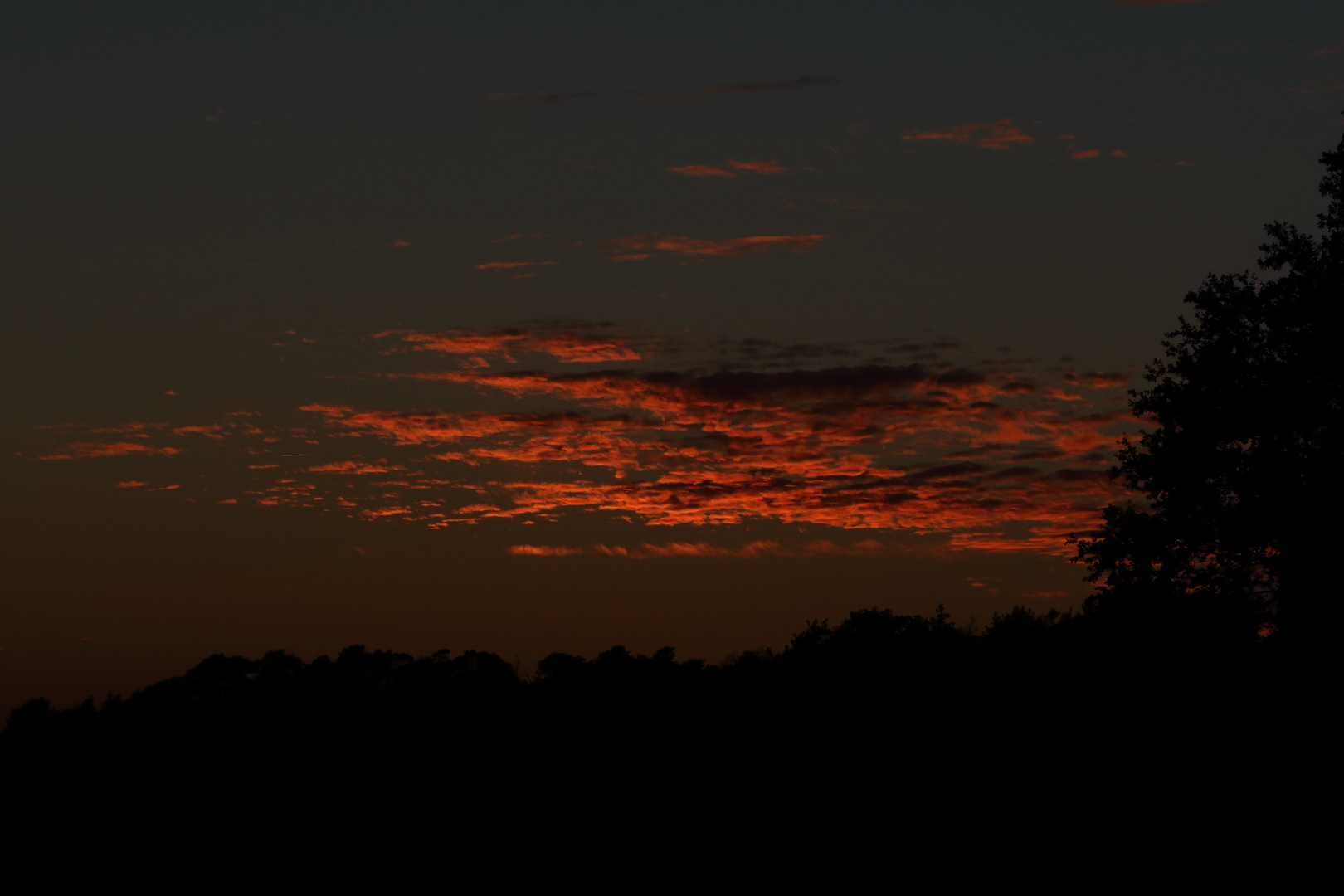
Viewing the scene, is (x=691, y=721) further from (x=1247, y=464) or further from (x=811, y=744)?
(x=1247, y=464)

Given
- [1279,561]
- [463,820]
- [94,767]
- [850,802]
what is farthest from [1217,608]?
[94,767]

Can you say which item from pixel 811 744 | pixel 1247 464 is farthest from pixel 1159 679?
pixel 811 744

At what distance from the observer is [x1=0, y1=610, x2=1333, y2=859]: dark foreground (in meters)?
35.1

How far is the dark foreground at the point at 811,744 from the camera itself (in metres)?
35.1

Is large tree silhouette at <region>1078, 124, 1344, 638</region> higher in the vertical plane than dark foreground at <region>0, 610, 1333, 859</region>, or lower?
higher

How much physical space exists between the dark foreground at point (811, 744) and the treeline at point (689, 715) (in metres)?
0.21

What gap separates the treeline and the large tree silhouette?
1.61 m

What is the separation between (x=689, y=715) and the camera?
8750cm

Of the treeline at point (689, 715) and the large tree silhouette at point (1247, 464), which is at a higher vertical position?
the large tree silhouette at point (1247, 464)

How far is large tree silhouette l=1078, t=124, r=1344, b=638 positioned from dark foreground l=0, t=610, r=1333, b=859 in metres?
1.68

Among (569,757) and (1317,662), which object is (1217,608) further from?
(569,757)

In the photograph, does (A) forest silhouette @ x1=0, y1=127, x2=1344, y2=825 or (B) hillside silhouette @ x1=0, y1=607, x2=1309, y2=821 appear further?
(B) hillside silhouette @ x1=0, y1=607, x2=1309, y2=821

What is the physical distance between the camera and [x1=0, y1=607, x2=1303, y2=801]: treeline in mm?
42625

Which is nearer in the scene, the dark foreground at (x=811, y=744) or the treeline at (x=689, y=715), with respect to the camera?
the dark foreground at (x=811, y=744)
